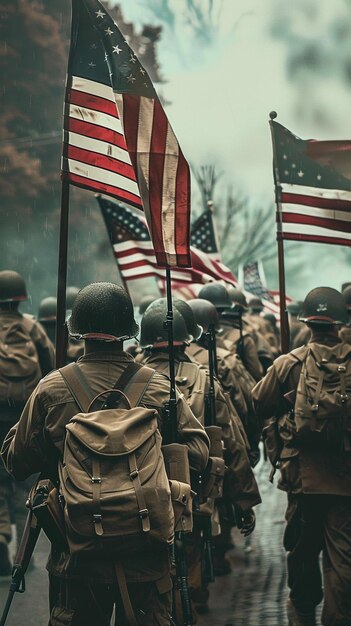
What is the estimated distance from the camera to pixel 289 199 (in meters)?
9.04

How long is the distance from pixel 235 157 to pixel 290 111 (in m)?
A: 3.17

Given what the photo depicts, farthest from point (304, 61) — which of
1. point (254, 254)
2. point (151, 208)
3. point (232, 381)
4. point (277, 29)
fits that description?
point (151, 208)

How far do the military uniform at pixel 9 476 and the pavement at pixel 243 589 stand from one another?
398mm

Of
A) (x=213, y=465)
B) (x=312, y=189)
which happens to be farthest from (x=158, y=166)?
(x=312, y=189)

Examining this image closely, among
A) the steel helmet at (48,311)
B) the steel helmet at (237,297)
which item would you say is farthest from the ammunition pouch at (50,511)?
the steel helmet at (48,311)

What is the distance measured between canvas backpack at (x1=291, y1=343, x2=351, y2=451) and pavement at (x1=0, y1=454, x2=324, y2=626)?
1324 millimetres

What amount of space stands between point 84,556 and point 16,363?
4.92 metres

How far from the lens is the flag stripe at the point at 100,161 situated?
6703 mm

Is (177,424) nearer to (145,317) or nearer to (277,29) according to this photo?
(145,317)

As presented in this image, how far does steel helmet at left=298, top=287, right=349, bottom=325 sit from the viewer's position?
766 cm

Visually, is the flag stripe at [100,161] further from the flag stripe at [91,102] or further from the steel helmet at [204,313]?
the steel helmet at [204,313]

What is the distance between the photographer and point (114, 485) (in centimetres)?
470

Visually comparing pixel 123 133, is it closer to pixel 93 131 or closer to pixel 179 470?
pixel 93 131

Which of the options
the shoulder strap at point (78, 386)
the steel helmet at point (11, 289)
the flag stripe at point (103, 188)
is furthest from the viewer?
the steel helmet at point (11, 289)
